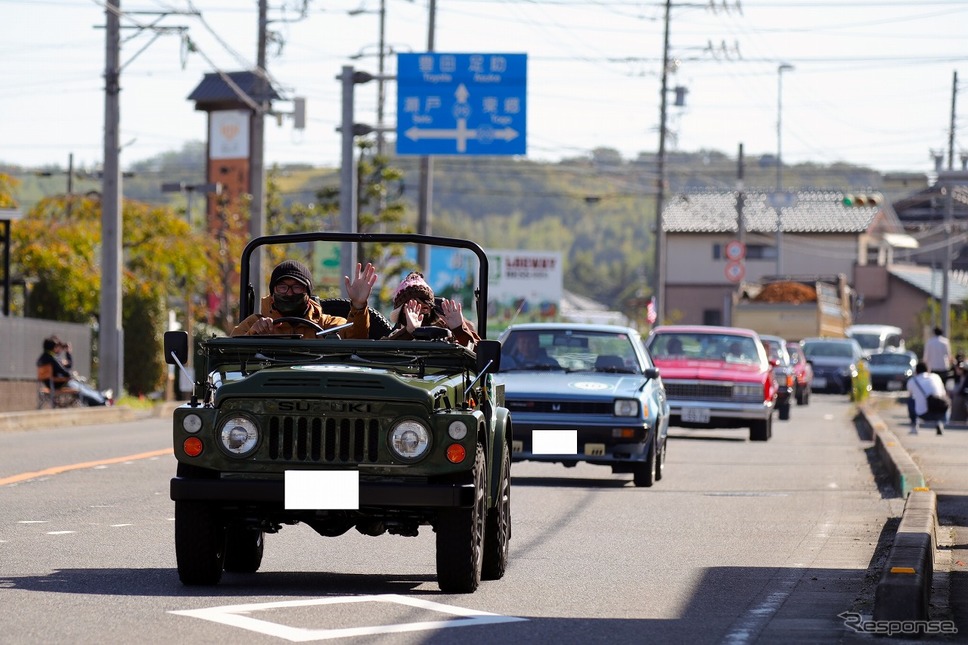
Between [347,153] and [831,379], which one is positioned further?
[831,379]

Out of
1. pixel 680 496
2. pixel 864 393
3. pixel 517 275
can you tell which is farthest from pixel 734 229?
pixel 680 496

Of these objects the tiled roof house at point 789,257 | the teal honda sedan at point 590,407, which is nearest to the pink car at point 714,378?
the teal honda sedan at point 590,407

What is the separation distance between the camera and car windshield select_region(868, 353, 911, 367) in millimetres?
56531

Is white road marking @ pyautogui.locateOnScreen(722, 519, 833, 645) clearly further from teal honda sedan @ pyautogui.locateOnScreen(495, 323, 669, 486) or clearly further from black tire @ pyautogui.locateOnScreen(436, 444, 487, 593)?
teal honda sedan @ pyautogui.locateOnScreen(495, 323, 669, 486)

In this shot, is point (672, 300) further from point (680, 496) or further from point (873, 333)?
point (680, 496)

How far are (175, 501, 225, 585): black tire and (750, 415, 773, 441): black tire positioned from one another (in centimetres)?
1680

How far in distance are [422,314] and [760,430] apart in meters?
16.0

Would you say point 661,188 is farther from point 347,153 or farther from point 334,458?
point 334,458

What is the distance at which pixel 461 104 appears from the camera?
35.8 meters

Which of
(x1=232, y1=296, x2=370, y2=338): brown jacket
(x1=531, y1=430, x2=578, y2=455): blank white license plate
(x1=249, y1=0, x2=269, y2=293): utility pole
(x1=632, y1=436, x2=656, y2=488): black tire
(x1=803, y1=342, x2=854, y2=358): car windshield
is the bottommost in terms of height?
(x1=803, y1=342, x2=854, y2=358): car windshield

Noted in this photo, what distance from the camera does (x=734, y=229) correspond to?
89.1 m

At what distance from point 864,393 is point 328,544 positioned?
33.0 metres

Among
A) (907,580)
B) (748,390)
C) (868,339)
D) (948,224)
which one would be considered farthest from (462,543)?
(868,339)

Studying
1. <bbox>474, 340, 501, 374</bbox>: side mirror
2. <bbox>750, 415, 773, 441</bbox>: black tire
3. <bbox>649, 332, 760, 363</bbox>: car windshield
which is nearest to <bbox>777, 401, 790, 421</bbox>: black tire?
<bbox>750, 415, 773, 441</bbox>: black tire
